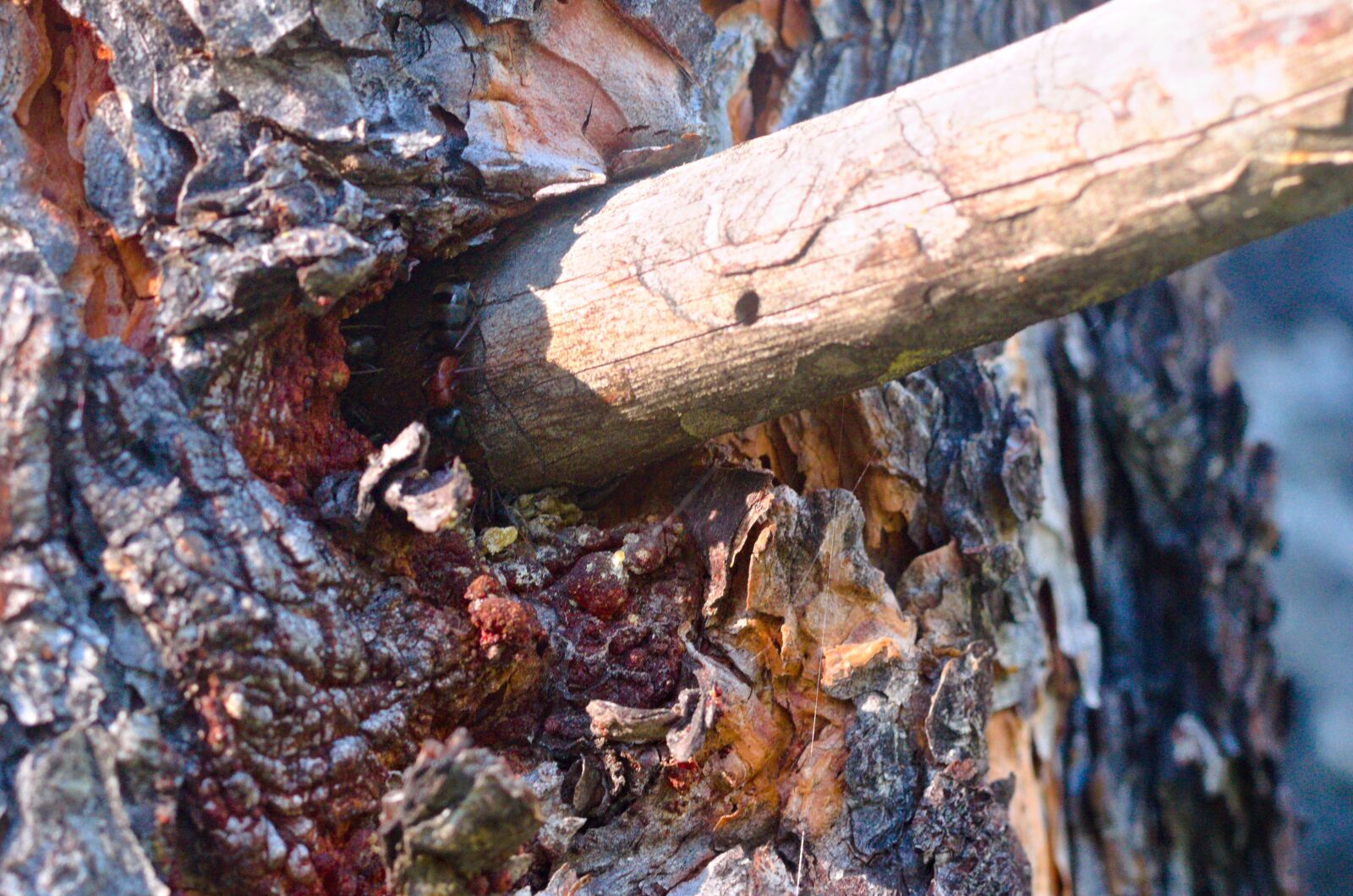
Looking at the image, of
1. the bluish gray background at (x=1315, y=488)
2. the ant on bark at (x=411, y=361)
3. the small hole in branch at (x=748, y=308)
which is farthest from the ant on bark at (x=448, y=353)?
the bluish gray background at (x=1315, y=488)

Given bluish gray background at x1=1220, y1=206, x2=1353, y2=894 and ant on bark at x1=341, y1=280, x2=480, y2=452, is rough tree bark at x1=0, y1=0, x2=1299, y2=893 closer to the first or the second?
ant on bark at x1=341, y1=280, x2=480, y2=452

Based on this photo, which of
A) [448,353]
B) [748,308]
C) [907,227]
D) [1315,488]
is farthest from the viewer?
[1315,488]

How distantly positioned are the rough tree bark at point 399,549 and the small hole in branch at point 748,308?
0.38 m

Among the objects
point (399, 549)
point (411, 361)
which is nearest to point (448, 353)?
point (411, 361)

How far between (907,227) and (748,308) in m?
0.26

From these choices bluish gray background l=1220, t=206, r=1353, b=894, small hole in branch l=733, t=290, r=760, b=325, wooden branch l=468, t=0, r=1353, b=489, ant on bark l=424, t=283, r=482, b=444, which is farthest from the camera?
bluish gray background l=1220, t=206, r=1353, b=894

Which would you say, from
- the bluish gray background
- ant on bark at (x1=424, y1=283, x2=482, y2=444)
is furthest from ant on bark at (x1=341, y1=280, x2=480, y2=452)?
the bluish gray background

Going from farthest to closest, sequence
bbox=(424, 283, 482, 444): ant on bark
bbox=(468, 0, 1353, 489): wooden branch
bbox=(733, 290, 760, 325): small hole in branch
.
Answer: bbox=(424, 283, 482, 444): ant on bark → bbox=(733, 290, 760, 325): small hole in branch → bbox=(468, 0, 1353, 489): wooden branch

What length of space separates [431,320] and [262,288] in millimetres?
324

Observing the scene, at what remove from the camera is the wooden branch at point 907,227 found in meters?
1.16

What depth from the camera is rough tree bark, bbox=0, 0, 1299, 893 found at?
1.24 metres

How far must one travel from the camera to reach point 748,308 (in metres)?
1.49

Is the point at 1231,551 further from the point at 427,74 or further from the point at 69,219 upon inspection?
the point at 69,219

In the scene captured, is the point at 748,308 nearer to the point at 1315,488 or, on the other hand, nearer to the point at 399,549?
the point at 399,549
